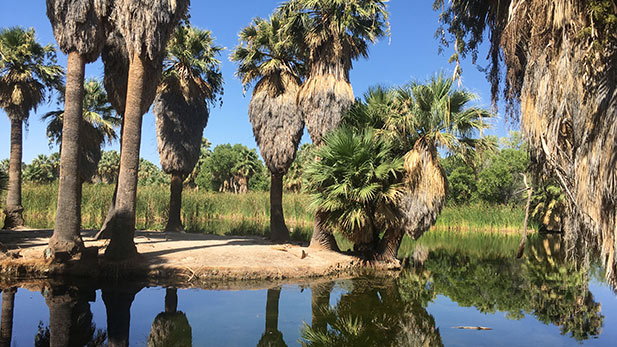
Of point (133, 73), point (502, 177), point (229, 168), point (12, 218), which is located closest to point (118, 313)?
point (133, 73)

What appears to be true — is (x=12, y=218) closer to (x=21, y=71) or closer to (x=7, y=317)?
(x=21, y=71)

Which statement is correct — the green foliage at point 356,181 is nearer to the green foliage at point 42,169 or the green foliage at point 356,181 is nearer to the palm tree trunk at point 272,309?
the palm tree trunk at point 272,309

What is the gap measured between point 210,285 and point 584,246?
808 centimetres

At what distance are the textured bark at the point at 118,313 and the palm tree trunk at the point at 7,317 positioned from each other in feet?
4.47

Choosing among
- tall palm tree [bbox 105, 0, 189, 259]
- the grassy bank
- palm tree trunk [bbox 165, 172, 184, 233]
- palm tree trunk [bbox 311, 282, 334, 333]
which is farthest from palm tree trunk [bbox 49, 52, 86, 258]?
the grassy bank

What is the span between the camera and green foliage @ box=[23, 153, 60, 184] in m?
53.2

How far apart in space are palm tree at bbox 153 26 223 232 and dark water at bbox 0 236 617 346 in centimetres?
990

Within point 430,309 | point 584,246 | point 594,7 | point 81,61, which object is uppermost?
point 81,61

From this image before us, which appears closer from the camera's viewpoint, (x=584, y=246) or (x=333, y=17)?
(x=584, y=246)

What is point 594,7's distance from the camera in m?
4.74

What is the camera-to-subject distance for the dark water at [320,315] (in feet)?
21.8

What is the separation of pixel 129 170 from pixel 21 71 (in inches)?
449

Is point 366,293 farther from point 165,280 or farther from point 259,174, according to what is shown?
point 259,174

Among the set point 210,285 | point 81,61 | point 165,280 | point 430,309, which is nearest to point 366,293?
point 430,309
